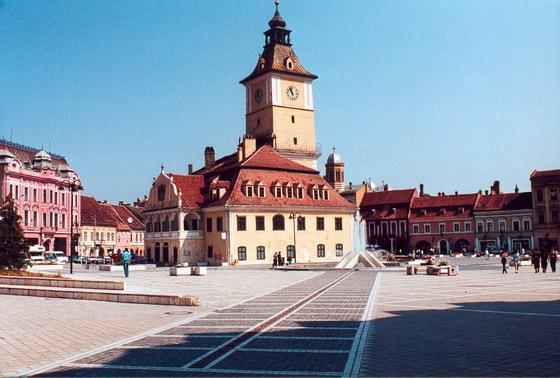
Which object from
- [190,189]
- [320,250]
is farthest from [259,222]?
[190,189]

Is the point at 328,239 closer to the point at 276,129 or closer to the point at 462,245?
the point at 276,129

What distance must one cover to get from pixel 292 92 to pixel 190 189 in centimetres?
2164

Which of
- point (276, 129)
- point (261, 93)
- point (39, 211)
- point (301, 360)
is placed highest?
point (261, 93)

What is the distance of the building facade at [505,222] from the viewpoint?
313 feet

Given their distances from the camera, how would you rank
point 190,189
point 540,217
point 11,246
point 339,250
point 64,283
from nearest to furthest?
point 64,283
point 11,246
point 190,189
point 339,250
point 540,217

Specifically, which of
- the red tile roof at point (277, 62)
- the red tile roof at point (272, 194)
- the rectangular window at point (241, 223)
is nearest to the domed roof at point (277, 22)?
the red tile roof at point (277, 62)

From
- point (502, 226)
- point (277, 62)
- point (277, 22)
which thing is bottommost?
point (502, 226)

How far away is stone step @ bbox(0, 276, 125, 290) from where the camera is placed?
83.8 ft

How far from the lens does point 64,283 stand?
88.9 feet

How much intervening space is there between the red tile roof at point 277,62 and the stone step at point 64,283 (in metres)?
54.5

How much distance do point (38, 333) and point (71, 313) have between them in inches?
168

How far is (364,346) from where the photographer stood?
1212cm

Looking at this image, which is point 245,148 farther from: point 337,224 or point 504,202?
point 504,202

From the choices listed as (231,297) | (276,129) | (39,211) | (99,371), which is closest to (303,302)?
(231,297)
